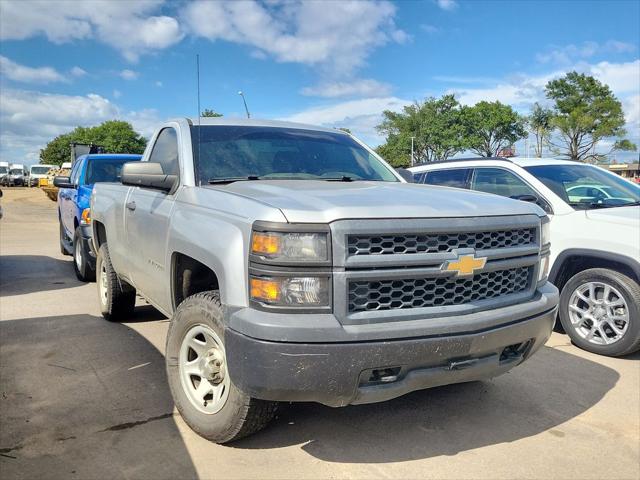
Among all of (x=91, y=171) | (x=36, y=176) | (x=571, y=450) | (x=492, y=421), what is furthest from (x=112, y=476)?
(x=36, y=176)

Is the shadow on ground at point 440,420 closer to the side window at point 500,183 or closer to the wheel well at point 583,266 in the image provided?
the wheel well at point 583,266

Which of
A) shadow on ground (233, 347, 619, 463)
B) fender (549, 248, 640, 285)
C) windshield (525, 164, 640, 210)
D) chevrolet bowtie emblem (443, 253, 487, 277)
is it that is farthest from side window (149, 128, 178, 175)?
windshield (525, 164, 640, 210)

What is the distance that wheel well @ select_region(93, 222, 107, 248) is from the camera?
5711mm

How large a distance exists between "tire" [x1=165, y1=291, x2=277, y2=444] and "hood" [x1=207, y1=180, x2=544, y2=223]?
0.66 m

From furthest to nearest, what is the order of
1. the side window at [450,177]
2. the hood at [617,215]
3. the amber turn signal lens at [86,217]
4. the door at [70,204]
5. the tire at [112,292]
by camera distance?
1. the door at [70,204]
2. the amber turn signal lens at [86,217]
3. the side window at [450,177]
4. the tire at [112,292]
5. the hood at [617,215]

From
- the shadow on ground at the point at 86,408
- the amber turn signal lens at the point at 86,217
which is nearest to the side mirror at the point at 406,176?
the shadow on ground at the point at 86,408

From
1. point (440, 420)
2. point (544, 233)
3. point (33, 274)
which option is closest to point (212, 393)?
point (440, 420)

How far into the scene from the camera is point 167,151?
13.7 feet

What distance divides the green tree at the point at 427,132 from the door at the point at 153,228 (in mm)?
58687

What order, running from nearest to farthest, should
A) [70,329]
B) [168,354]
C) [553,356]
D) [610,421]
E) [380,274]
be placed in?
[380,274], [168,354], [610,421], [553,356], [70,329]

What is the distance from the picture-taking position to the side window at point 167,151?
3.90m

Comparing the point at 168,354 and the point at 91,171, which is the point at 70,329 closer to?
the point at 168,354

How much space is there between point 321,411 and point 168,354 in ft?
3.48

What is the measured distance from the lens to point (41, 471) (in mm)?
2752
